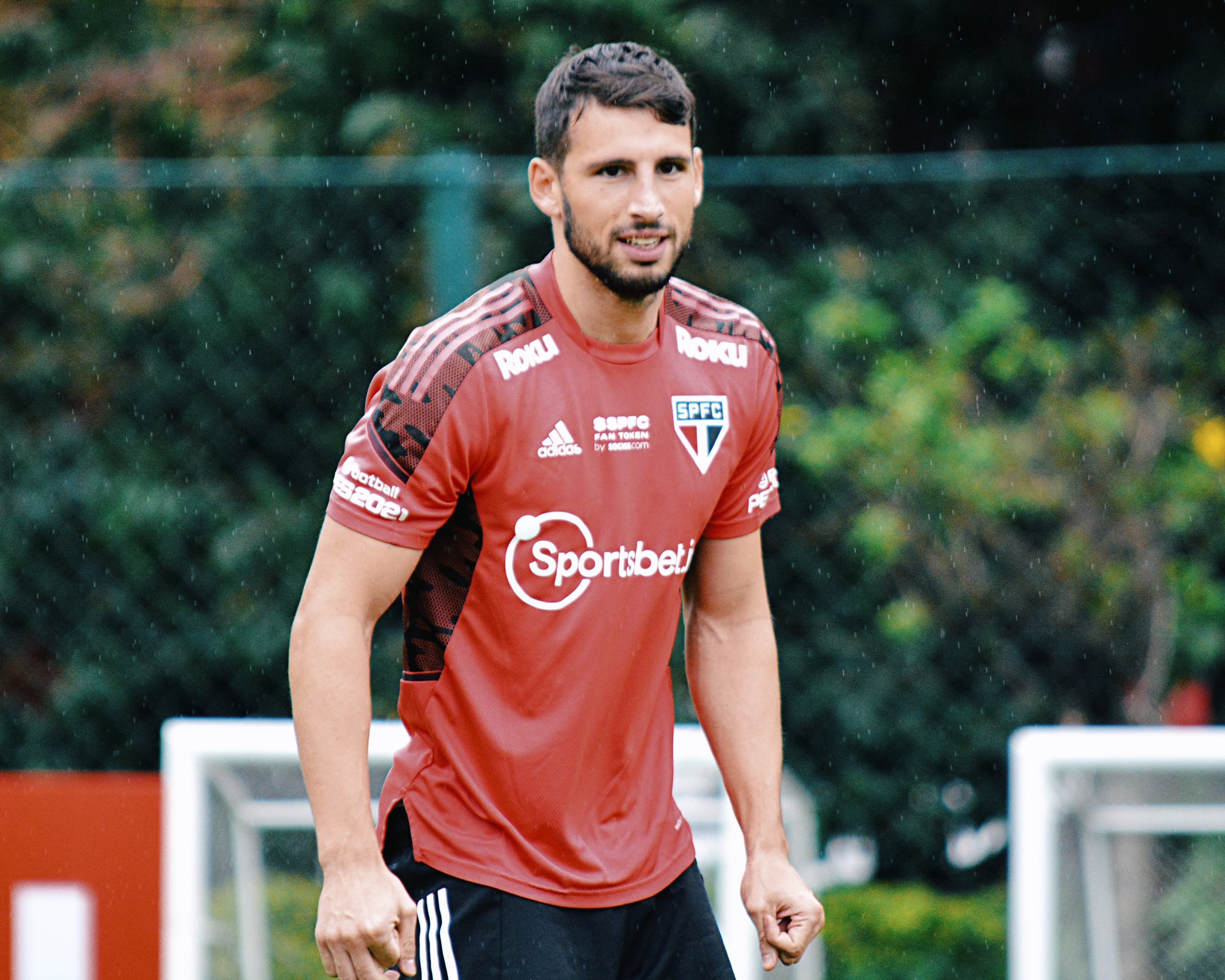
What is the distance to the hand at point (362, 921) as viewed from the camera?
2.16 meters

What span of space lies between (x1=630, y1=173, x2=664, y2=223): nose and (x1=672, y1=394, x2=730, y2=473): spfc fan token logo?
1.04ft

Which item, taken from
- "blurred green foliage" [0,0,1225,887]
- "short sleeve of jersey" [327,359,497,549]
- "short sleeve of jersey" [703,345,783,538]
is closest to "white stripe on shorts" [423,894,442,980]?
"short sleeve of jersey" [327,359,497,549]

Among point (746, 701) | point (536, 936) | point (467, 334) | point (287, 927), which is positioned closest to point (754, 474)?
point (746, 701)

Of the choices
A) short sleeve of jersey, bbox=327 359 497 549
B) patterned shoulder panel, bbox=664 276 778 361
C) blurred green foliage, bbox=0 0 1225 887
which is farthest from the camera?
blurred green foliage, bbox=0 0 1225 887

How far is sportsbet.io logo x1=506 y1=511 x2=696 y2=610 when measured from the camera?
94.2 inches

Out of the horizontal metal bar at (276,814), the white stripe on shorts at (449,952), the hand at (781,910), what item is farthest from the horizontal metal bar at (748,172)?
the white stripe on shorts at (449,952)

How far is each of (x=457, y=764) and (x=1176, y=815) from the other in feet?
8.12

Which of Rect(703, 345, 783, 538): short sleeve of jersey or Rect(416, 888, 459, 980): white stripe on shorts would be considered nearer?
Rect(416, 888, 459, 980): white stripe on shorts

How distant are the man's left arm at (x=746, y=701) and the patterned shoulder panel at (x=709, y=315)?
14.2 inches

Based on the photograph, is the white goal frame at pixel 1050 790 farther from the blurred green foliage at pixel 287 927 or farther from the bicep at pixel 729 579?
the blurred green foliage at pixel 287 927

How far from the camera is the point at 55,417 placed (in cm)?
472

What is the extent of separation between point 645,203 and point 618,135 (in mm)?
115

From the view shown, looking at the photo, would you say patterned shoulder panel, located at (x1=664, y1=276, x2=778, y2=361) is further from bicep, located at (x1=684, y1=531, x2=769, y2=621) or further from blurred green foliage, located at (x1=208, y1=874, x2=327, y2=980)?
blurred green foliage, located at (x1=208, y1=874, x2=327, y2=980)

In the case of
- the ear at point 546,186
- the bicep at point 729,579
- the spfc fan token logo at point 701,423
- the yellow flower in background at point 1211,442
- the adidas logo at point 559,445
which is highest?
the yellow flower in background at point 1211,442
